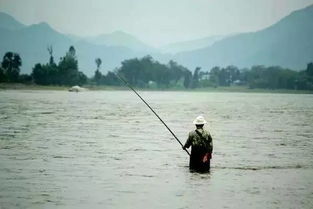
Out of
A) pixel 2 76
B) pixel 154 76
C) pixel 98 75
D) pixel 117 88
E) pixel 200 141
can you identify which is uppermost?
pixel 154 76

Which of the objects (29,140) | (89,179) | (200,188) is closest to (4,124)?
(29,140)

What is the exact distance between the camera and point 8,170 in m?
12.4

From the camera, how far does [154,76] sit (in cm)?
17462

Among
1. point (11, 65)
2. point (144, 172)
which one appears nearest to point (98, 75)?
point (11, 65)

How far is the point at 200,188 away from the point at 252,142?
36.0ft

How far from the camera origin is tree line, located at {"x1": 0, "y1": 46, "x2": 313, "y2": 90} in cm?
10888

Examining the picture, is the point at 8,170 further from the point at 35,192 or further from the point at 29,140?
the point at 29,140

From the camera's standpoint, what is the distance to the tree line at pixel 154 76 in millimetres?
108875

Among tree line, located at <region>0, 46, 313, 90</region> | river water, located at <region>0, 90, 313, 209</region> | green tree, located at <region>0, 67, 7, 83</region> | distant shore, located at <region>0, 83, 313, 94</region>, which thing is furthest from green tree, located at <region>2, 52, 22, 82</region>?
river water, located at <region>0, 90, 313, 209</region>

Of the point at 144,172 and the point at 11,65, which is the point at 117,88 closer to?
the point at 11,65

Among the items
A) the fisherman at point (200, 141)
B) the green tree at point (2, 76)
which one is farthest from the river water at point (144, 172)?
the green tree at point (2, 76)

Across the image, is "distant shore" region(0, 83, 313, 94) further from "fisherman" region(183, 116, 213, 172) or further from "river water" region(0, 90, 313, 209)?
"fisherman" region(183, 116, 213, 172)

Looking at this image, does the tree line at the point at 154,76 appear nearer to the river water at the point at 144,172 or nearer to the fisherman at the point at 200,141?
the river water at the point at 144,172

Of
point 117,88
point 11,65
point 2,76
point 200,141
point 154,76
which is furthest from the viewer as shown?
point 154,76
